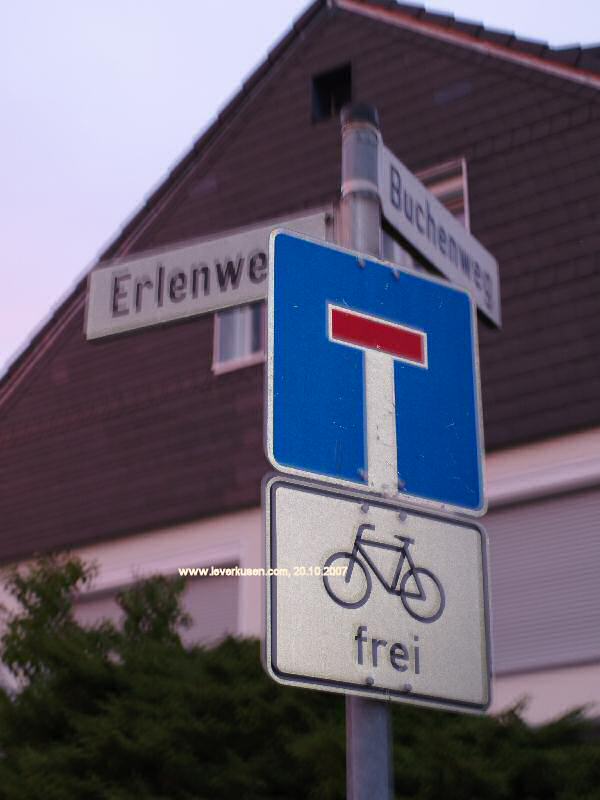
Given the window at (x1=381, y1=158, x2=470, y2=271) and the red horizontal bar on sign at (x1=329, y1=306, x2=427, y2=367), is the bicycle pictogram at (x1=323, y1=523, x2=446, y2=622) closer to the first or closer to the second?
the red horizontal bar on sign at (x1=329, y1=306, x2=427, y2=367)

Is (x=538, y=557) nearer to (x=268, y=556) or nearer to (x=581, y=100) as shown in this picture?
(x=581, y=100)

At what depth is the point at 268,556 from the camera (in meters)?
3.19

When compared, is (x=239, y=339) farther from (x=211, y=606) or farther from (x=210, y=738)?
(x=210, y=738)

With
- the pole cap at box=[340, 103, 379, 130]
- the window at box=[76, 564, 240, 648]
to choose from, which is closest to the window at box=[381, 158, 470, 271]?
the window at box=[76, 564, 240, 648]

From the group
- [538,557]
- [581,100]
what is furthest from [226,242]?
[581,100]

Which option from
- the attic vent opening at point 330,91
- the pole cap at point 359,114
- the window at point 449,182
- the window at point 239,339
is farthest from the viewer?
the attic vent opening at point 330,91

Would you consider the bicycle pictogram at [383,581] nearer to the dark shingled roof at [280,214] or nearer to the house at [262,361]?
the house at [262,361]

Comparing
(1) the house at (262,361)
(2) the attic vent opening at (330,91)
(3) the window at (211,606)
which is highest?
(2) the attic vent opening at (330,91)

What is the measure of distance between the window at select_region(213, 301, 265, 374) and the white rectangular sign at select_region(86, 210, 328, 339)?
9524 millimetres

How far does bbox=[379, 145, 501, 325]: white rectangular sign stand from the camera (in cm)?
422

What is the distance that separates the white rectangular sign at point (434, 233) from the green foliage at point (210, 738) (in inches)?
155

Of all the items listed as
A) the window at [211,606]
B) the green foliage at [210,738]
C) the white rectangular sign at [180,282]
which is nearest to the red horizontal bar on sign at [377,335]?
the white rectangular sign at [180,282]

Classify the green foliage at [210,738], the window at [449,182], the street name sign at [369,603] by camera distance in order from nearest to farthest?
1. the street name sign at [369,603]
2. the green foliage at [210,738]
3. the window at [449,182]

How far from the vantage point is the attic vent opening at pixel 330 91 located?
49.9ft
